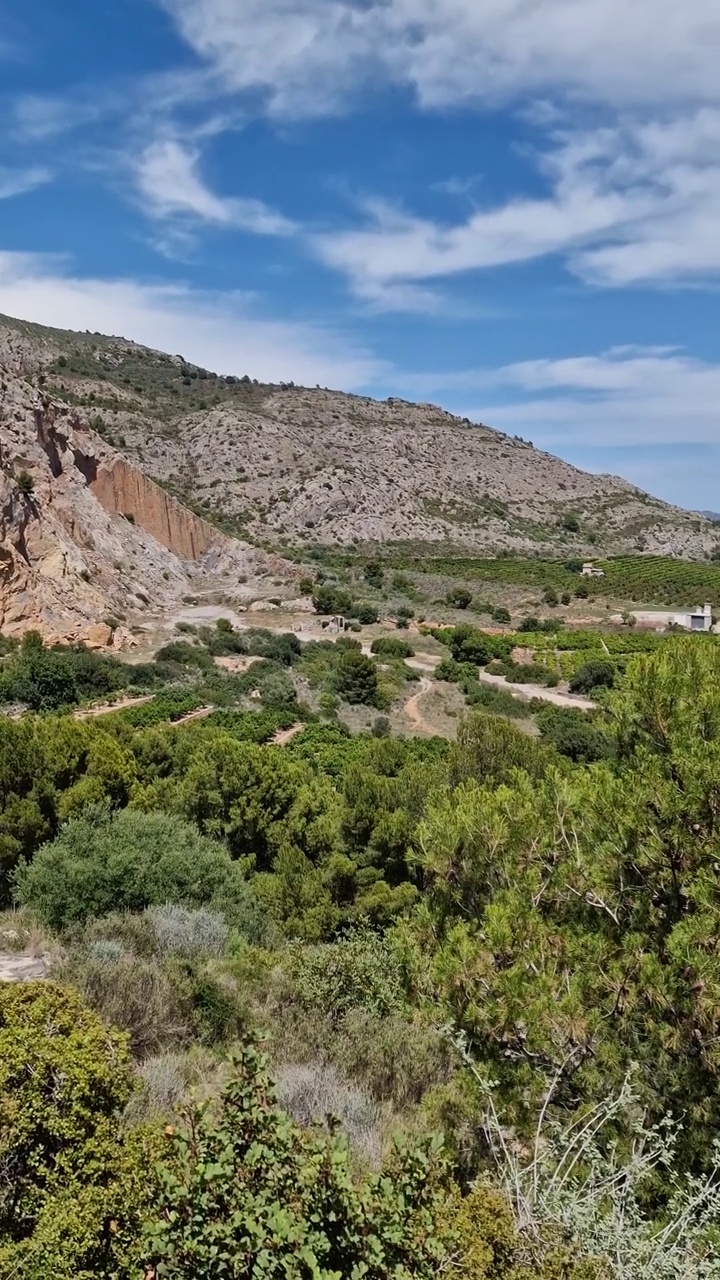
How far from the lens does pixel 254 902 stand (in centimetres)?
1039

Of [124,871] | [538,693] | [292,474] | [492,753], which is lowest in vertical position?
[538,693]

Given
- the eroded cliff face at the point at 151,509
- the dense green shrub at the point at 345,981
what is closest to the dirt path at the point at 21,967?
the dense green shrub at the point at 345,981

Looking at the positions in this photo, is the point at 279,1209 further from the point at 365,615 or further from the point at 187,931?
the point at 365,615

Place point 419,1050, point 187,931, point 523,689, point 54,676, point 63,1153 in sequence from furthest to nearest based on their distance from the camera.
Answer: point 523,689
point 54,676
point 187,931
point 419,1050
point 63,1153

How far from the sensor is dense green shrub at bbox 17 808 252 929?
28.9 feet

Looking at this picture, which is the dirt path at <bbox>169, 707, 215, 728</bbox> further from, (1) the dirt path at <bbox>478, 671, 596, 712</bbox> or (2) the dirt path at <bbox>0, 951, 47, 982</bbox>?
(2) the dirt path at <bbox>0, 951, 47, 982</bbox>

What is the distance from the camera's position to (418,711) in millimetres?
30266

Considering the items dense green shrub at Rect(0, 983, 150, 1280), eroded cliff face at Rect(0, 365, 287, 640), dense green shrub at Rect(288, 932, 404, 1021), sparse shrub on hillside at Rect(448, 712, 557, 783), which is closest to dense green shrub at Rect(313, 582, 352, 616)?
eroded cliff face at Rect(0, 365, 287, 640)

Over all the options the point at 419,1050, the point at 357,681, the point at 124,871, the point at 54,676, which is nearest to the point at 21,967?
the point at 124,871

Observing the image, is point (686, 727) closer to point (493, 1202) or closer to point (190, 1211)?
point (493, 1202)

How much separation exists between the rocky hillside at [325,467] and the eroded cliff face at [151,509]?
13993mm

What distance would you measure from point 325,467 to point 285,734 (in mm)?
61016

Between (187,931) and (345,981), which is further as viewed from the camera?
(187,931)

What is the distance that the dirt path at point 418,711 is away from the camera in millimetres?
28141
